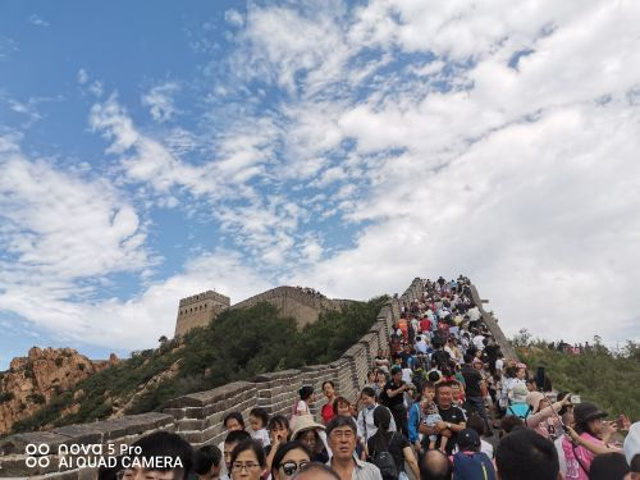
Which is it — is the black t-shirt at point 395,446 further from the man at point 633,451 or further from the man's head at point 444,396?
the man at point 633,451

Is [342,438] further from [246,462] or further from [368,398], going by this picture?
[368,398]

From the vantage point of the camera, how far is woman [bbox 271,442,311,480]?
3094 millimetres

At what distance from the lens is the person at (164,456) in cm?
248

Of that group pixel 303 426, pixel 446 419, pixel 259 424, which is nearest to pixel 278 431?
pixel 303 426

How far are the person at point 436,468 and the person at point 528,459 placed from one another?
2.56 feet

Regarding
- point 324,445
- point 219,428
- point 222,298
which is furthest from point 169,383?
point 324,445

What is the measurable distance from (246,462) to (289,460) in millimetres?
301

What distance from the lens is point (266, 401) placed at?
8180 millimetres

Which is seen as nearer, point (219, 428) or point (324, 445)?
point (324, 445)

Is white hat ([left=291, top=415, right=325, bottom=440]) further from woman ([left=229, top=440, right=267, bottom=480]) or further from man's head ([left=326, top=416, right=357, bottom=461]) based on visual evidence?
woman ([left=229, top=440, right=267, bottom=480])

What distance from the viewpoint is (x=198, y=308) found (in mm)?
66875

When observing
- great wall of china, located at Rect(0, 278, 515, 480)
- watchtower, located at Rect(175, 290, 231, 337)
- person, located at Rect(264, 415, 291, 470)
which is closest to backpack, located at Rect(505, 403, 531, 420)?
person, located at Rect(264, 415, 291, 470)

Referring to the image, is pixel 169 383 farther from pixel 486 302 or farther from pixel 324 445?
pixel 324 445

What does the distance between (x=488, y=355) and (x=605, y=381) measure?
11.0 meters
